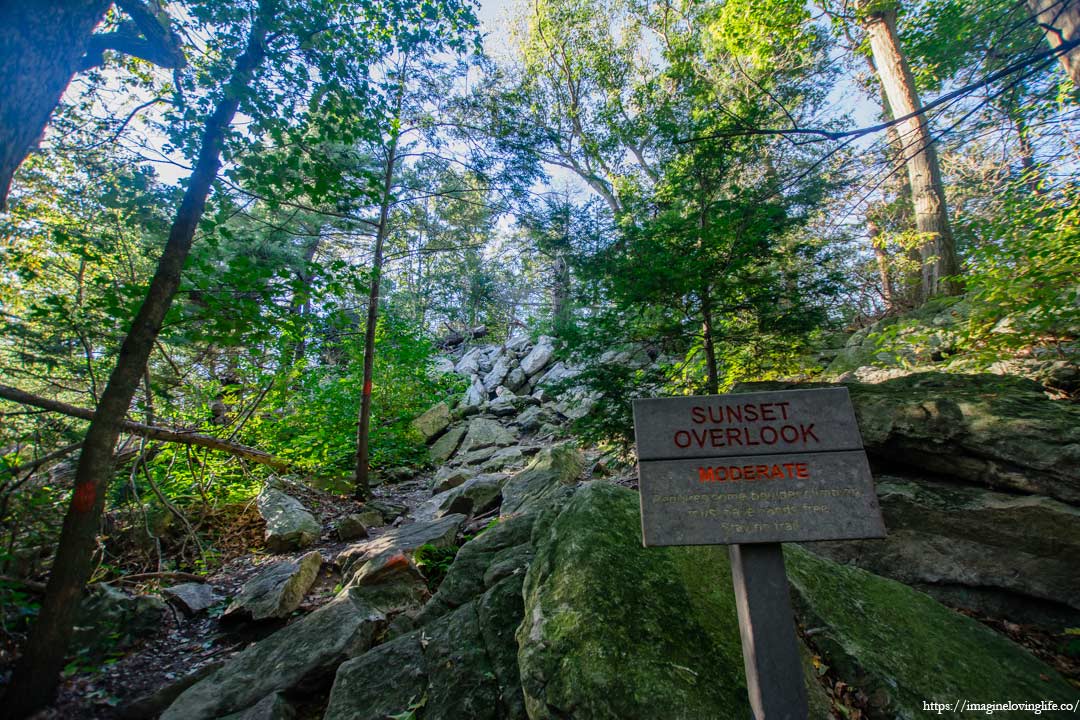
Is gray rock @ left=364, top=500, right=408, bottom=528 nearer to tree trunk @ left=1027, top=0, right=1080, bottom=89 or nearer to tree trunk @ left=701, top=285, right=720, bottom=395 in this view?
tree trunk @ left=701, top=285, right=720, bottom=395

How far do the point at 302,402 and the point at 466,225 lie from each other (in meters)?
13.1

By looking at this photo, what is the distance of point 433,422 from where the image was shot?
41.4 ft

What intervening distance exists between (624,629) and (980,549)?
131 inches

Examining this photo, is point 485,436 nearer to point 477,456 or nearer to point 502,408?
point 477,456

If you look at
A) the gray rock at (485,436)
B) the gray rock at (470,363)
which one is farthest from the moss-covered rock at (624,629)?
the gray rock at (470,363)

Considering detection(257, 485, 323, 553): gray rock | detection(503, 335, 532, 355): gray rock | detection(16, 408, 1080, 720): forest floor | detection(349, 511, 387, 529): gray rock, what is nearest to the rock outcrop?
detection(16, 408, 1080, 720): forest floor

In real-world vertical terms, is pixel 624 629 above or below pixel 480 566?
below

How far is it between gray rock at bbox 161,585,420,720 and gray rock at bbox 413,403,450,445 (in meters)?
8.52

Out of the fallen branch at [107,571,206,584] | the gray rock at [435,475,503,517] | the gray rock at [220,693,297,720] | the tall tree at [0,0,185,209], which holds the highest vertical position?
the tall tree at [0,0,185,209]

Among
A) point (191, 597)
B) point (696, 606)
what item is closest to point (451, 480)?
point (191, 597)

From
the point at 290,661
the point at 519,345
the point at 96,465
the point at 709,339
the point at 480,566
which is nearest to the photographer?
the point at 290,661

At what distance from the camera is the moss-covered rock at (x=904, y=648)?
2.25m

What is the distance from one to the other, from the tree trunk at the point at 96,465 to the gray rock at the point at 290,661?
3.47 feet

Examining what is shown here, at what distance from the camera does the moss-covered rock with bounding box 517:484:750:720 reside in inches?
79.4
